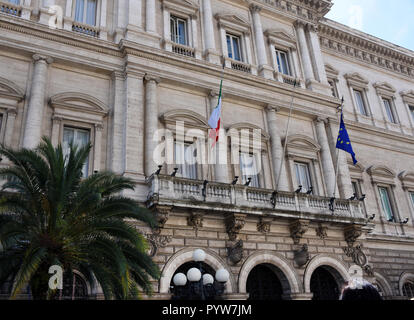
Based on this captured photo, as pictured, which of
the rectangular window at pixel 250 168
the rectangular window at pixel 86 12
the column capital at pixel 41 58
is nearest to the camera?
the column capital at pixel 41 58

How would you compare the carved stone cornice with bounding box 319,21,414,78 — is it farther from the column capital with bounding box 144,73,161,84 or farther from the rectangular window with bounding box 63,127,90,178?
the rectangular window with bounding box 63,127,90,178

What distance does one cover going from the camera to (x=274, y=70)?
21.7m

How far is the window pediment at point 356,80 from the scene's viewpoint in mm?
26797

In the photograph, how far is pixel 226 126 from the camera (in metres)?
18.9

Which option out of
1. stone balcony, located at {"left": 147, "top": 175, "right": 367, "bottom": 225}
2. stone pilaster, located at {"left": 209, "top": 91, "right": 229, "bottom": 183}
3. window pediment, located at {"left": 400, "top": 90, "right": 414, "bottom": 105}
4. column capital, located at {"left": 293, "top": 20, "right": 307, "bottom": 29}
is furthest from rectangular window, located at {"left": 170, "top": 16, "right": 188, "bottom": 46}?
window pediment, located at {"left": 400, "top": 90, "right": 414, "bottom": 105}

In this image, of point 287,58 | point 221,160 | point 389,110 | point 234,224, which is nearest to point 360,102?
point 389,110

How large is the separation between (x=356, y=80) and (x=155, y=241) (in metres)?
19.6

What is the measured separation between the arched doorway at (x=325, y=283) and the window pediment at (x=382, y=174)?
8.13 m

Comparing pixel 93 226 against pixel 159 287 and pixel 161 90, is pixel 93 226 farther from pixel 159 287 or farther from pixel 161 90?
pixel 161 90

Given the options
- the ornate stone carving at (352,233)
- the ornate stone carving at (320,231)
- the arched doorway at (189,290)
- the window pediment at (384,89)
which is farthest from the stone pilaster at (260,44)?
the arched doorway at (189,290)

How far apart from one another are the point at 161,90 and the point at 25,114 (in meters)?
5.86

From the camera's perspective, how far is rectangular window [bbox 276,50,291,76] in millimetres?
22902

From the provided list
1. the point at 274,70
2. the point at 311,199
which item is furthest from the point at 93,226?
the point at 274,70

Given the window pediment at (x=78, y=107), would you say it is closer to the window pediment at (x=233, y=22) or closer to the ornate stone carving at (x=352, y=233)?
the window pediment at (x=233, y=22)
